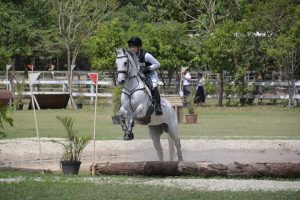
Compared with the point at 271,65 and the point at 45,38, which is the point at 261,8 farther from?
the point at 45,38

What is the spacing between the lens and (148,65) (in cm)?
1559

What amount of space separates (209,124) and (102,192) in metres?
16.1

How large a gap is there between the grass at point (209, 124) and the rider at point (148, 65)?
5.51 meters

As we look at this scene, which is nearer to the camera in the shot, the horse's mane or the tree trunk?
the horse's mane

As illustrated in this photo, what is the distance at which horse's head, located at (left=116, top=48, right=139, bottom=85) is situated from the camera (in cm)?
1448

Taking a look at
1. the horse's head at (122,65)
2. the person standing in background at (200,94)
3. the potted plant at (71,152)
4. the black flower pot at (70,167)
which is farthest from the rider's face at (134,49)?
the person standing in background at (200,94)

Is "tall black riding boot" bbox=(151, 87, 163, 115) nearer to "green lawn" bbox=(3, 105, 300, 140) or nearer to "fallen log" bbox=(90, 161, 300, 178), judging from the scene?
"fallen log" bbox=(90, 161, 300, 178)

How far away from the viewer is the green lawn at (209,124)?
22570mm

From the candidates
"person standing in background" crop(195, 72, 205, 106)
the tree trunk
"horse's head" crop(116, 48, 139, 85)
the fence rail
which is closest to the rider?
"horse's head" crop(116, 48, 139, 85)

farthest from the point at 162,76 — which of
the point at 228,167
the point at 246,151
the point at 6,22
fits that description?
the point at 228,167

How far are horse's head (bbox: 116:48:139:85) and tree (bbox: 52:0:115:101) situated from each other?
83.5 ft

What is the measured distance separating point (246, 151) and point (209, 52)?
1886 cm

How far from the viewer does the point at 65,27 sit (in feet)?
149

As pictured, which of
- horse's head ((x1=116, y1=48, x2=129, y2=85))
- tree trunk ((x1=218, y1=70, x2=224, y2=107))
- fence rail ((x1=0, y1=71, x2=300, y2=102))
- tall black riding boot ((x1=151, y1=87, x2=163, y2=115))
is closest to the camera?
horse's head ((x1=116, y1=48, x2=129, y2=85))
